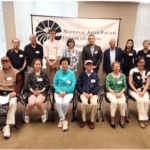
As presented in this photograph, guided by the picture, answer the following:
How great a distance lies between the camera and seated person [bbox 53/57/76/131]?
2508 mm

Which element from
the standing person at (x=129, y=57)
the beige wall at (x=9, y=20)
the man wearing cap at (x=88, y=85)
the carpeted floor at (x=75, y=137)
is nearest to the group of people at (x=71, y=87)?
the man wearing cap at (x=88, y=85)

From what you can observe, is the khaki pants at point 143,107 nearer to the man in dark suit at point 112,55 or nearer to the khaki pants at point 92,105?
the khaki pants at point 92,105

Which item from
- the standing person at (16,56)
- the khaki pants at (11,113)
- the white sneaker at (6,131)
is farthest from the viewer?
the standing person at (16,56)

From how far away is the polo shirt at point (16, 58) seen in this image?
10.5 feet

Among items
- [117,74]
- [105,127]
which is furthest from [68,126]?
[117,74]

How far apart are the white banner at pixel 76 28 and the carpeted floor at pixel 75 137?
7.75 feet

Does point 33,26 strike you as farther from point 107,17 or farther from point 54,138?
point 54,138

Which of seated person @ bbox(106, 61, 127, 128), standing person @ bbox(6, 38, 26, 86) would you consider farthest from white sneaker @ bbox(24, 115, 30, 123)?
seated person @ bbox(106, 61, 127, 128)

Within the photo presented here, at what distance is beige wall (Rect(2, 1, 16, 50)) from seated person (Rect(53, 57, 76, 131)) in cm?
221

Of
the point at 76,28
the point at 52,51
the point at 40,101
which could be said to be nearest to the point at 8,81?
the point at 40,101

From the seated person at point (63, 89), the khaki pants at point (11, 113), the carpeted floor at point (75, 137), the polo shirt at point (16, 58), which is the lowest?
the carpeted floor at point (75, 137)

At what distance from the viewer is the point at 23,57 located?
3314 mm

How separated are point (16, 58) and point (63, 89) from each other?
4.85 feet

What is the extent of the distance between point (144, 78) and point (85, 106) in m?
1.40
